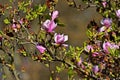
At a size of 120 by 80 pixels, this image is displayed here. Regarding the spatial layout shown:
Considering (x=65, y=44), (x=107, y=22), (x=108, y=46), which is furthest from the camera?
(x=107, y=22)

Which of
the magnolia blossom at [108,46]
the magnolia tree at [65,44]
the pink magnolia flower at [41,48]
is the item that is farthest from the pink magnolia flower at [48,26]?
the magnolia blossom at [108,46]

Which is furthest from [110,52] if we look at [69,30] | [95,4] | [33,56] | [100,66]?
[69,30]

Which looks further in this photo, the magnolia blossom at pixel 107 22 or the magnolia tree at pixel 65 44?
the magnolia blossom at pixel 107 22

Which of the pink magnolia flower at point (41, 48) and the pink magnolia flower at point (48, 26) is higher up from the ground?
the pink magnolia flower at point (48, 26)

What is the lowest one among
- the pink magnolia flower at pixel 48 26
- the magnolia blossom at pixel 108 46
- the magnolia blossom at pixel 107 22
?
the magnolia blossom at pixel 108 46

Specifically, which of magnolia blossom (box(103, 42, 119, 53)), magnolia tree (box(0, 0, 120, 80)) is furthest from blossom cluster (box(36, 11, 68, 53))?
magnolia blossom (box(103, 42, 119, 53))

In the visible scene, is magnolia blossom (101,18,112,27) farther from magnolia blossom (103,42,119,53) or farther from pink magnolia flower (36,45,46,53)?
pink magnolia flower (36,45,46,53)

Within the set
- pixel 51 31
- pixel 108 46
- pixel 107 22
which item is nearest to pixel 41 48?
pixel 51 31

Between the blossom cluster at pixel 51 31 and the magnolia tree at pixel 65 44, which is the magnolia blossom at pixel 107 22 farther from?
the blossom cluster at pixel 51 31

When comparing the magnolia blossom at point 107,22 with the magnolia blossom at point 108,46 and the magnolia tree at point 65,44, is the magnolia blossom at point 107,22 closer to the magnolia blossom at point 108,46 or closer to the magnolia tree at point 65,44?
the magnolia tree at point 65,44

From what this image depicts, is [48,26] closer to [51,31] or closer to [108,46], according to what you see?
[51,31]

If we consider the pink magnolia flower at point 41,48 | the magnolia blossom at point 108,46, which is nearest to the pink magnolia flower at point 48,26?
the pink magnolia flower at point 41,48
